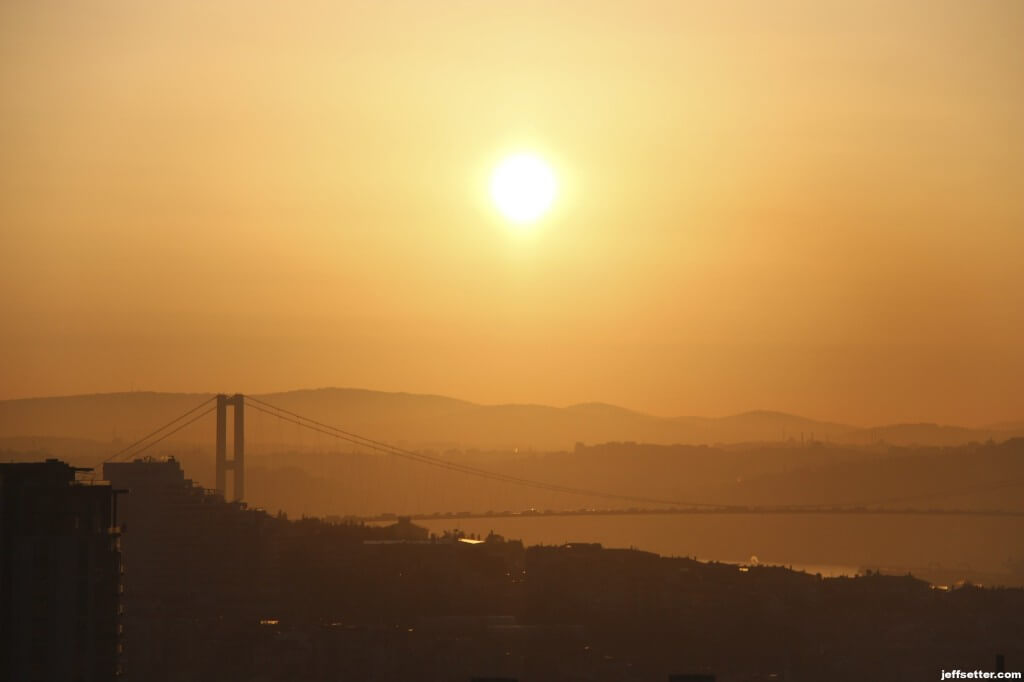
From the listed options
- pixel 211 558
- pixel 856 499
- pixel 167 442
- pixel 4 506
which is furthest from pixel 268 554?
pixel 856 499

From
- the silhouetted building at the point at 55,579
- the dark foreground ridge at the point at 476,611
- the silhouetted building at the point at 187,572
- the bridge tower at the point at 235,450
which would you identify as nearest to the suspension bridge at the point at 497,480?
the bridge tower at the point at 235,450

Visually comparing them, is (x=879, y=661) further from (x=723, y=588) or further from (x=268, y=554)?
(x=268, y=554)

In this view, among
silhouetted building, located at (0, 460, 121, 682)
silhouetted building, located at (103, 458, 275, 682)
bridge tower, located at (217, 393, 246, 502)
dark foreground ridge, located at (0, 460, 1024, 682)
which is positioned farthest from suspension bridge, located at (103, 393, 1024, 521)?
silhouetted building, located at (0, 460, 121, 682)

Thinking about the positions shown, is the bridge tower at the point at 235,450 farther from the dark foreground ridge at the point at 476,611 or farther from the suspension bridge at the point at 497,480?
the dark foreground ridge at the point at 476,611

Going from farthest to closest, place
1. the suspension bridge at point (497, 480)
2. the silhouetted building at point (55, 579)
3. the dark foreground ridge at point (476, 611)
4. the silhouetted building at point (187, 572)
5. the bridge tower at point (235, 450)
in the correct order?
the suspension bridge at point (497, 480)
the bridge tower at point (235, 450)
the dark foreground ridge at point (476, 611)
the silhouetted building at point (187, 572)
the silhouetted building at point (55, 579)

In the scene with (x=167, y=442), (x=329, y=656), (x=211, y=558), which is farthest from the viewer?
(x=167, y=442)

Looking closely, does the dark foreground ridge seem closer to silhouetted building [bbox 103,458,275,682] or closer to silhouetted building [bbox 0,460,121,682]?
silhouetted building [bbox 103,458,275,682]

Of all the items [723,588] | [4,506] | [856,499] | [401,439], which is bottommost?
[4,506]
